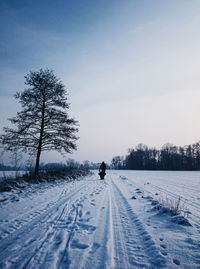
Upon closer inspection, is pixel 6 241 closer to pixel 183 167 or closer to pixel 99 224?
pixel 99 224

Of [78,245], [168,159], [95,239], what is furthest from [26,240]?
[168,159]

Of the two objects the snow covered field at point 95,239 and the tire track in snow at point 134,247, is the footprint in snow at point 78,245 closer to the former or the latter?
the snow covered field at point 95,239

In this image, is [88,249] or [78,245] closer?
[88,249]

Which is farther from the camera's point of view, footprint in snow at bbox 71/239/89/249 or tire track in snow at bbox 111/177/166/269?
footprint in snow at bbox 71/239/89/249

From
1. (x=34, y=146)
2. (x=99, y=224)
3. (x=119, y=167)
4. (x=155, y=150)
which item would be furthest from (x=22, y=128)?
(x=119, y=167)

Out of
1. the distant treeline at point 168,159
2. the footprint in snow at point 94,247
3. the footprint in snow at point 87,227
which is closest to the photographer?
the footprint in snow at point 94,247

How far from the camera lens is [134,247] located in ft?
10.8

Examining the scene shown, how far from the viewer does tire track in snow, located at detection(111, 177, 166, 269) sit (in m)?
2.77

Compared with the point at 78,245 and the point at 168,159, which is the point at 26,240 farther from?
the point at 168,159

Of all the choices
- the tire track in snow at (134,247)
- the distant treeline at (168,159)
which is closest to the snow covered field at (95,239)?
the tire track in snow at (134,247)

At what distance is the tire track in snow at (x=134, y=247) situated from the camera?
9.07 ft

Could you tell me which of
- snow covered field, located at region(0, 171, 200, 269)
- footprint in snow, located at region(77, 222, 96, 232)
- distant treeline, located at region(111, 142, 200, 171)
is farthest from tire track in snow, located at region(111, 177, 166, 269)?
distant treeline, located at region(111, 142, 200, 171)

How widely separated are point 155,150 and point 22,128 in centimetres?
11335

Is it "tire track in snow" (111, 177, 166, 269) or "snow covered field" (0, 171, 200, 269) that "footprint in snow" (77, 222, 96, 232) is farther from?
"tire track in snow" (111, 177, 166, 269)
